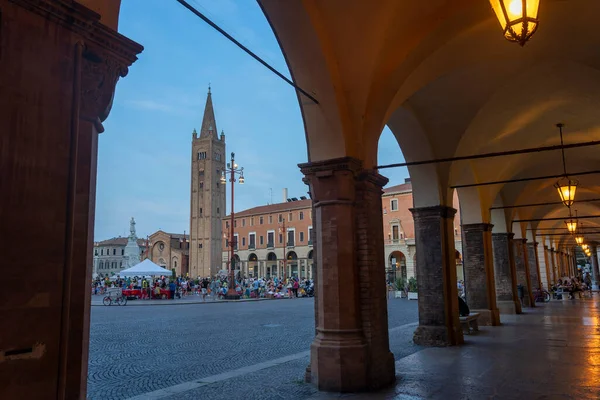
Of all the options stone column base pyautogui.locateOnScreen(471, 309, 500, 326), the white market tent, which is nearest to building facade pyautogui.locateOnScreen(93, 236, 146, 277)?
the white market tent

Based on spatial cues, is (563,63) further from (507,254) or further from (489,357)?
(507,254)

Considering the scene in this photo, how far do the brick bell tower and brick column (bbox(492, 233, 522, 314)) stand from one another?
198ft

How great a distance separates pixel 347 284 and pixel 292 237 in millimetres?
55836

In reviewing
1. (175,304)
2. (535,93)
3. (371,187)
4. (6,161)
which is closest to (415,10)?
(371,187)

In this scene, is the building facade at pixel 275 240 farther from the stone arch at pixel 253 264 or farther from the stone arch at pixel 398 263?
the stone arch at pixel 398 263

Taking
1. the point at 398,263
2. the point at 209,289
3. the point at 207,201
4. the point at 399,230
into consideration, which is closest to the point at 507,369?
the point at 209,289

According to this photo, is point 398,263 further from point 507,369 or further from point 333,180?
point 333,180

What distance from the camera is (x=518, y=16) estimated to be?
3.79 metres

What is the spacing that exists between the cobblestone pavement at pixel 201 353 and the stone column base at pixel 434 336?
247mm

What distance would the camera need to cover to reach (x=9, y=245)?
260 cm

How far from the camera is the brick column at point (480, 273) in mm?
12938

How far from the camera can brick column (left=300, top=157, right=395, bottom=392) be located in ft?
20.1

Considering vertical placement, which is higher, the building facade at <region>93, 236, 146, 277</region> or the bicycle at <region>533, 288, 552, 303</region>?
the building facade at <region>93, 236, 146, 277</region>

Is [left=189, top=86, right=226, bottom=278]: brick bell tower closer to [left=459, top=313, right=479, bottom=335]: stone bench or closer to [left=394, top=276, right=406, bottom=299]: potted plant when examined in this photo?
[left=394, top=276, right=406, bottom=299]: potted plant
